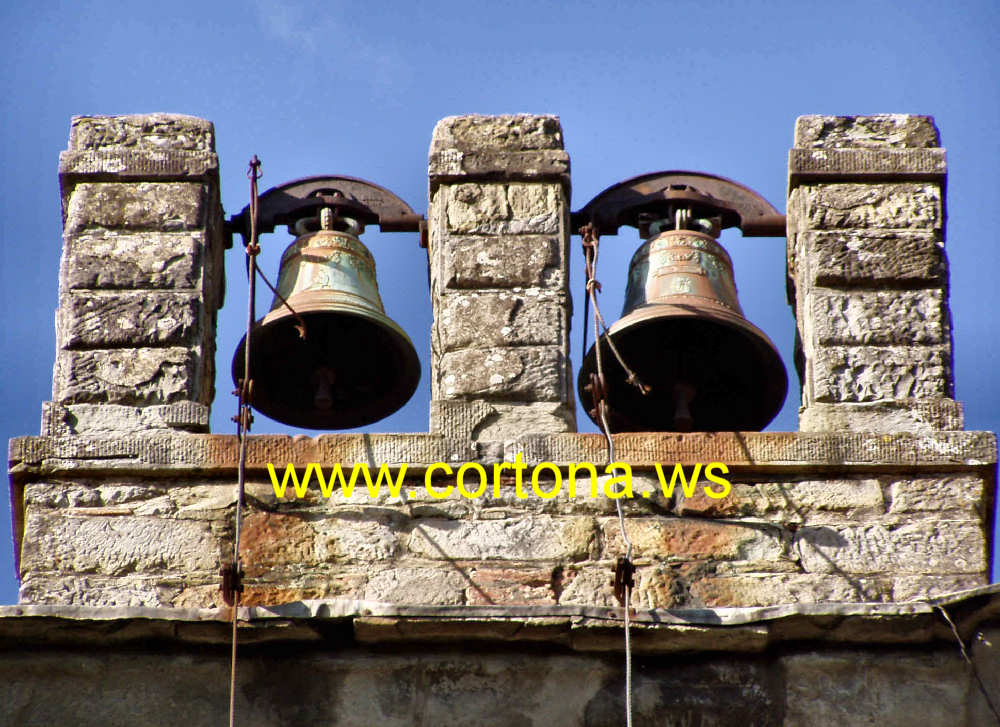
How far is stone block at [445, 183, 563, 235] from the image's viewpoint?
21.4 feet

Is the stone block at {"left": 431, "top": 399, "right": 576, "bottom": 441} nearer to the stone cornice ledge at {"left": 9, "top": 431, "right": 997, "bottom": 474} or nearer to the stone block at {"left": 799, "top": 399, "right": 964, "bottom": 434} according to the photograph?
the stone cornice ledge at {"left": 9, "top": 431, "right": 997, "bottom": 474}

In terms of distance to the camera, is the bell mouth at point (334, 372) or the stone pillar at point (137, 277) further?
the bell mouth at point (334, 372)

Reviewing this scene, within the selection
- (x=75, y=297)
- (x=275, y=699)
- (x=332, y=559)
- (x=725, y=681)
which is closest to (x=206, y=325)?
(x=75, y=297)

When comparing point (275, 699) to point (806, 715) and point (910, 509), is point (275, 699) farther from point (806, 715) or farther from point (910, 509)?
point (910, 509)

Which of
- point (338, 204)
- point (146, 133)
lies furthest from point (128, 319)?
point (338, 204)

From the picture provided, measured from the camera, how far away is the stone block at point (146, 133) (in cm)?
671

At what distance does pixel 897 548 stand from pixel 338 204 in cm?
207

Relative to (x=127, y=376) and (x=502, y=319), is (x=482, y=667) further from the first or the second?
(x=127, y=376)

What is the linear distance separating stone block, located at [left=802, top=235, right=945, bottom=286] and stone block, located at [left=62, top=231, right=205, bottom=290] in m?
1.76

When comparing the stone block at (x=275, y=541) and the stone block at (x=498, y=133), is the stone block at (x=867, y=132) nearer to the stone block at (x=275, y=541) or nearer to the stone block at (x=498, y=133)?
the stone block at (x=498, y=133)

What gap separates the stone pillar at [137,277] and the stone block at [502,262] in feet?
2.32

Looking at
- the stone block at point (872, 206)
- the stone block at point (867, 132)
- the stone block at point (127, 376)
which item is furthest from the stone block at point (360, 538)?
the stone block at point (867, 132)

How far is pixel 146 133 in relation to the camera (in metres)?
6.73

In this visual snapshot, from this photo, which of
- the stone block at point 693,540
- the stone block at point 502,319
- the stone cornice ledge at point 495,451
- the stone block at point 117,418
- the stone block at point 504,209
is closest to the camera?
the stone block at point 693,540
